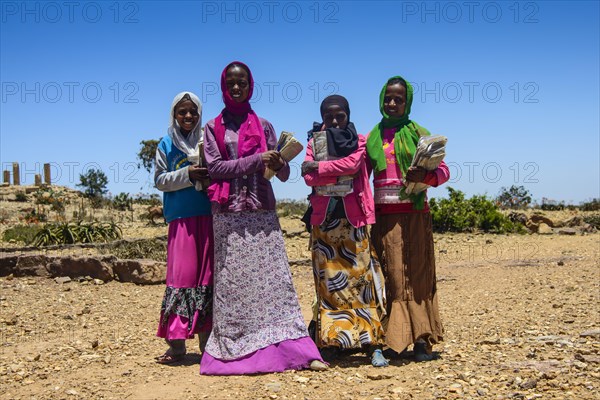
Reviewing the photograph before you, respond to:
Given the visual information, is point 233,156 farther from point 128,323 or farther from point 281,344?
point 128,323

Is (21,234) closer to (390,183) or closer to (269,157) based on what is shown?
(269,157)

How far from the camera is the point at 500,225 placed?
1398 cm

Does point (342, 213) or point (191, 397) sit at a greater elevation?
point (342, 213)

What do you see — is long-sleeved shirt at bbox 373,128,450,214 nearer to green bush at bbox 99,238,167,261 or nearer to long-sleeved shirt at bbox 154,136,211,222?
long-sleeved shirt at bbox 154,136,211,222

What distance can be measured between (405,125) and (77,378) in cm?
299

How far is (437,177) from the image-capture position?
178 inches

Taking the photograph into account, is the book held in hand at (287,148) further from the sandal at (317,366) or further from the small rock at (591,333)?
the small rock at (591,333)

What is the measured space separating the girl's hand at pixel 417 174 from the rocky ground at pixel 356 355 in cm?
132

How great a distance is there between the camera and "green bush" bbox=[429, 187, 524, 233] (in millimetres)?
13797

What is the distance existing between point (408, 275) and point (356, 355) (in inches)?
29.8

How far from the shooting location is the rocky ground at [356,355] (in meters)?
3.94

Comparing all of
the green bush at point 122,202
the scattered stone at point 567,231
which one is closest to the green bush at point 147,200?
the green bush at point 122,202

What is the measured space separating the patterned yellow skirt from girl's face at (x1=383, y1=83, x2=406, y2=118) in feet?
2.94

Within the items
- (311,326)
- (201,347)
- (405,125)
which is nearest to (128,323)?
(201,347)
